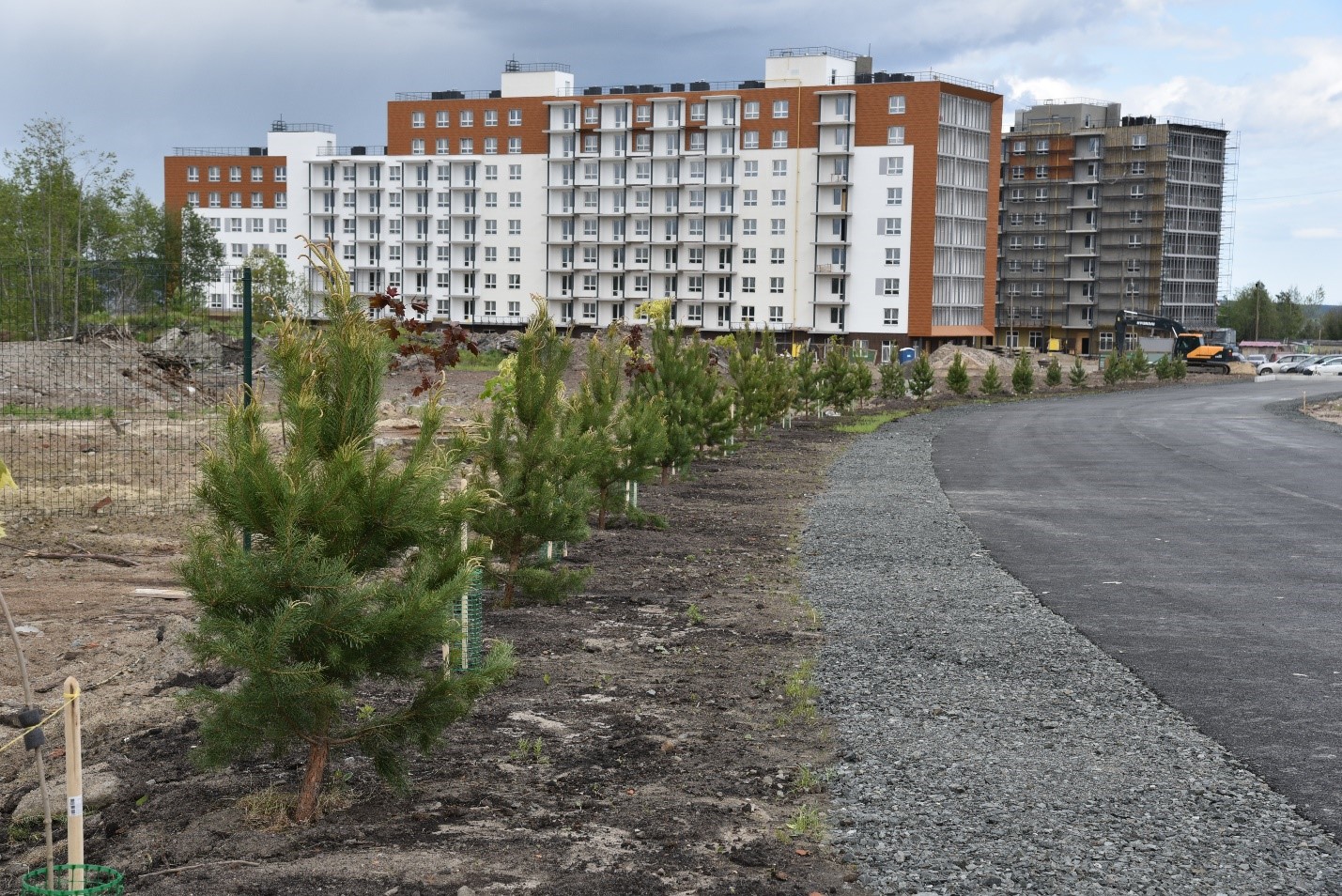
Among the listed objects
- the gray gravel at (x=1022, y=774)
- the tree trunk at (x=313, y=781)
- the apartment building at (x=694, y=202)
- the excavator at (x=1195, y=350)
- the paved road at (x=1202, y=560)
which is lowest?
the paved road at (x=1202, y=560)

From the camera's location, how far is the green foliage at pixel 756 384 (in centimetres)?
3272

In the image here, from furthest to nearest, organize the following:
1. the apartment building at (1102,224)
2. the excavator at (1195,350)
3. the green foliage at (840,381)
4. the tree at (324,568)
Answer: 1. the apartment building at (1102,224)
2. the excavator at (1195,350)
3. the green foliage at (840,381)
4. the tree at (324,568)

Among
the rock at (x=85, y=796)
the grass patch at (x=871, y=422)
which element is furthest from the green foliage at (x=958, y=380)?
the rock at (x=85, y=796)

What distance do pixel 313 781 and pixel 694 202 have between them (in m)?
101

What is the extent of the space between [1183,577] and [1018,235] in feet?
403

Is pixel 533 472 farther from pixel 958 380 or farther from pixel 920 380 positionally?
pixel 958 380

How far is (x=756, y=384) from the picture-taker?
32.9 meters

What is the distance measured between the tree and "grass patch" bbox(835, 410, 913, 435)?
3506 centimetres

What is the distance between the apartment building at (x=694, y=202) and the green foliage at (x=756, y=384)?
56794mm

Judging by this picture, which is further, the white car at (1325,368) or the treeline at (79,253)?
the white car at (1325,368)

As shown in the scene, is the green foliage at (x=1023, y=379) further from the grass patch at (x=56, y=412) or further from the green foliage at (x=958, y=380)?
the grass patch at (x=56, y=412)

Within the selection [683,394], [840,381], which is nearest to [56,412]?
[683,394]

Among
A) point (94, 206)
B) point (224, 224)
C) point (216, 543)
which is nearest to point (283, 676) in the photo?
point (216, 543)

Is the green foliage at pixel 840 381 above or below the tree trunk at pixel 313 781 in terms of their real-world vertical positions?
above
